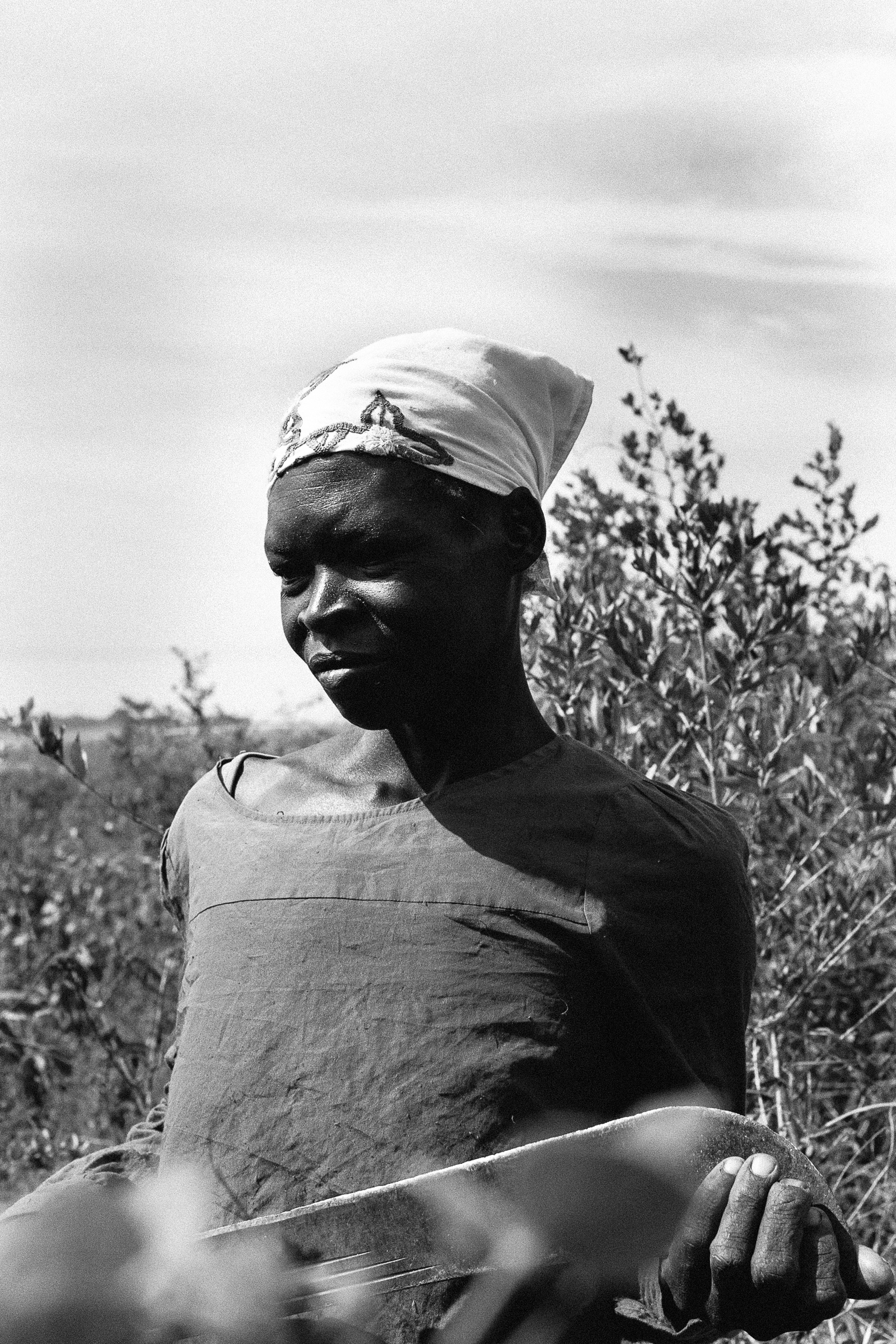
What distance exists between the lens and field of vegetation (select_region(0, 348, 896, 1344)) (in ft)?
10.5

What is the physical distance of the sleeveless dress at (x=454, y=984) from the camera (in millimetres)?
1494

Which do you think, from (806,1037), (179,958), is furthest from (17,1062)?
(806,1037)

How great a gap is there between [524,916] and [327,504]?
44 cm

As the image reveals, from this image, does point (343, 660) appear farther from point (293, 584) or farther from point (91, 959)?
point (91, 959)

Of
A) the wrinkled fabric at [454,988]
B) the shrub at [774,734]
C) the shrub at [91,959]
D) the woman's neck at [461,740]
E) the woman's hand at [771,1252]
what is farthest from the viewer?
the shrub at [91,959]

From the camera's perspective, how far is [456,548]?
1.58 meters

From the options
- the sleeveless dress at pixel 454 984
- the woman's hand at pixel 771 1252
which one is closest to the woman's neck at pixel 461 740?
the sleeveless dress at pixel 454 984

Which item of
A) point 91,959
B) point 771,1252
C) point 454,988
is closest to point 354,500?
point 454,988

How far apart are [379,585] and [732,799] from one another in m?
1.91

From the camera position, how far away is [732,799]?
329 centimetres

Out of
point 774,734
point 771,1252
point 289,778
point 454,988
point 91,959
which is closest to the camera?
point 771,1252

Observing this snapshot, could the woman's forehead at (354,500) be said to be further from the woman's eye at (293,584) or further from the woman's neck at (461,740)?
the woman's neck at (461,740)

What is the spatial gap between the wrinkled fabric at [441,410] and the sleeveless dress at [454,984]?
32cm

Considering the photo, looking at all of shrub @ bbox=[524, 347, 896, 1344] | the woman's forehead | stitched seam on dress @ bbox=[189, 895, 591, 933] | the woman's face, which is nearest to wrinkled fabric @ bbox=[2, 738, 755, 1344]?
stitched seam on dress @ bbox=[189, 895, 591, 933]
